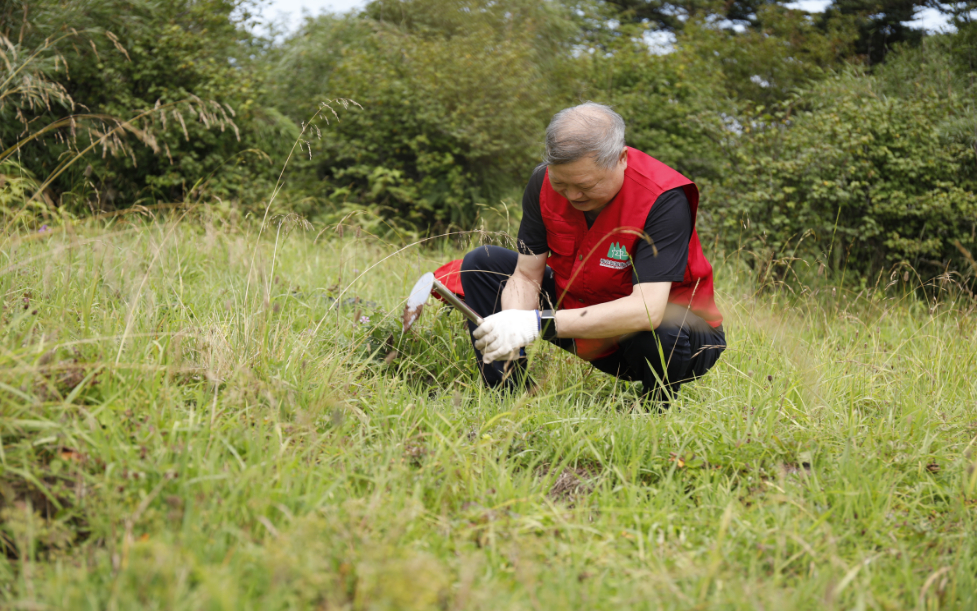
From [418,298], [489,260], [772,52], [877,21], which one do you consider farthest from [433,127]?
[877,21]

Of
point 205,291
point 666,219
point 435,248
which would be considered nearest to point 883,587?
point 666,219

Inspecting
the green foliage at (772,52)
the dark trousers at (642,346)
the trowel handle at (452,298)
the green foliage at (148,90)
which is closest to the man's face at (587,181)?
the dark trousers at (642,346)

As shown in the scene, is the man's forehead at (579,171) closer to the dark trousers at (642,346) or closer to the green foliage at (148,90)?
the dark trousers at (642,346)

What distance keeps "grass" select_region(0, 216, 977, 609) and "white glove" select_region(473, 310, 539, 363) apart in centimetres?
18

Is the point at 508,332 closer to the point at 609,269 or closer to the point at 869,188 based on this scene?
the point at 609,269

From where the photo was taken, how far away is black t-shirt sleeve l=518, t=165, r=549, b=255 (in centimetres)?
272

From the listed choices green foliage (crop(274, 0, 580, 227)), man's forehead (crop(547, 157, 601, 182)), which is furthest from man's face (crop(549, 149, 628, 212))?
green foliage (crop(274, 0, 580, 227))

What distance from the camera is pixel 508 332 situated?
2.29 m

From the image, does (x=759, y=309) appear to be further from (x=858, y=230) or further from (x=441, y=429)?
(x=858, y=230)

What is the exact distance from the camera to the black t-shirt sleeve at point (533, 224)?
272 cm

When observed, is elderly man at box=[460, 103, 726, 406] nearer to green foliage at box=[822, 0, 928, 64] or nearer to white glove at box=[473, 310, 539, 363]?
white glove at box=[473, 310, 539, 363]

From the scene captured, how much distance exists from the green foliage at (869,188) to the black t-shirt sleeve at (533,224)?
10.4 ft

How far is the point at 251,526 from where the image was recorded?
1.44m

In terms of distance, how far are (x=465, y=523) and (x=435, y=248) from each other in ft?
16.7
